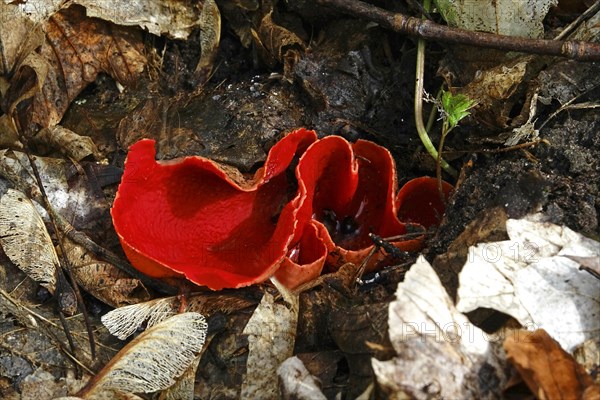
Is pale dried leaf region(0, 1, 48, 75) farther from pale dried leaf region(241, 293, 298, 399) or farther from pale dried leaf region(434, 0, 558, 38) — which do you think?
pale dried leaf region(434, 0, 558, 38)

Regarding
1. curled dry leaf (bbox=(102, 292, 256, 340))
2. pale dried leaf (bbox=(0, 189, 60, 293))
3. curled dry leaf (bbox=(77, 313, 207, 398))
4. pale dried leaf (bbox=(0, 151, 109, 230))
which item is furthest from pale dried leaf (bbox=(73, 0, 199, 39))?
curled dry leaf (bbox=(77, 313, 207, 398))

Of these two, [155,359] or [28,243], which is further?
[28,243]

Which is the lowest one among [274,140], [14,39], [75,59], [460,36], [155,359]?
[155,359]

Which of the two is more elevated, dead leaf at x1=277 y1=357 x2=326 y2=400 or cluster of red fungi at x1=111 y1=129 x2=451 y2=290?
cluster of red fungi at x1=111 y1=129 x2=451 y2=290

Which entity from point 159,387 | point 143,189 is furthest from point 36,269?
point 159,387

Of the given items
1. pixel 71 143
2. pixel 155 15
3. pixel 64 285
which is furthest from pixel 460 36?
pixel 64 285

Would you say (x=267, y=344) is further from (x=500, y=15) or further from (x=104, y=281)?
(x=500, y=15)

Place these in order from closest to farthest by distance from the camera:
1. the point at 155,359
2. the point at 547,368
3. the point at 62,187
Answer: the point at 547,368 < the point at 155,359 < the point at 62,187

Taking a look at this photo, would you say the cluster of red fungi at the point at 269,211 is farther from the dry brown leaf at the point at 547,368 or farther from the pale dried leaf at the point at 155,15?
the pale dried leaf at the point at 155,15

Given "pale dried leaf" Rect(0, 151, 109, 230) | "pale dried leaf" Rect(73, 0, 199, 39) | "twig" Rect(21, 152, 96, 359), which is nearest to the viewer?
"twig" Rect(21, 152, 96, 359)
